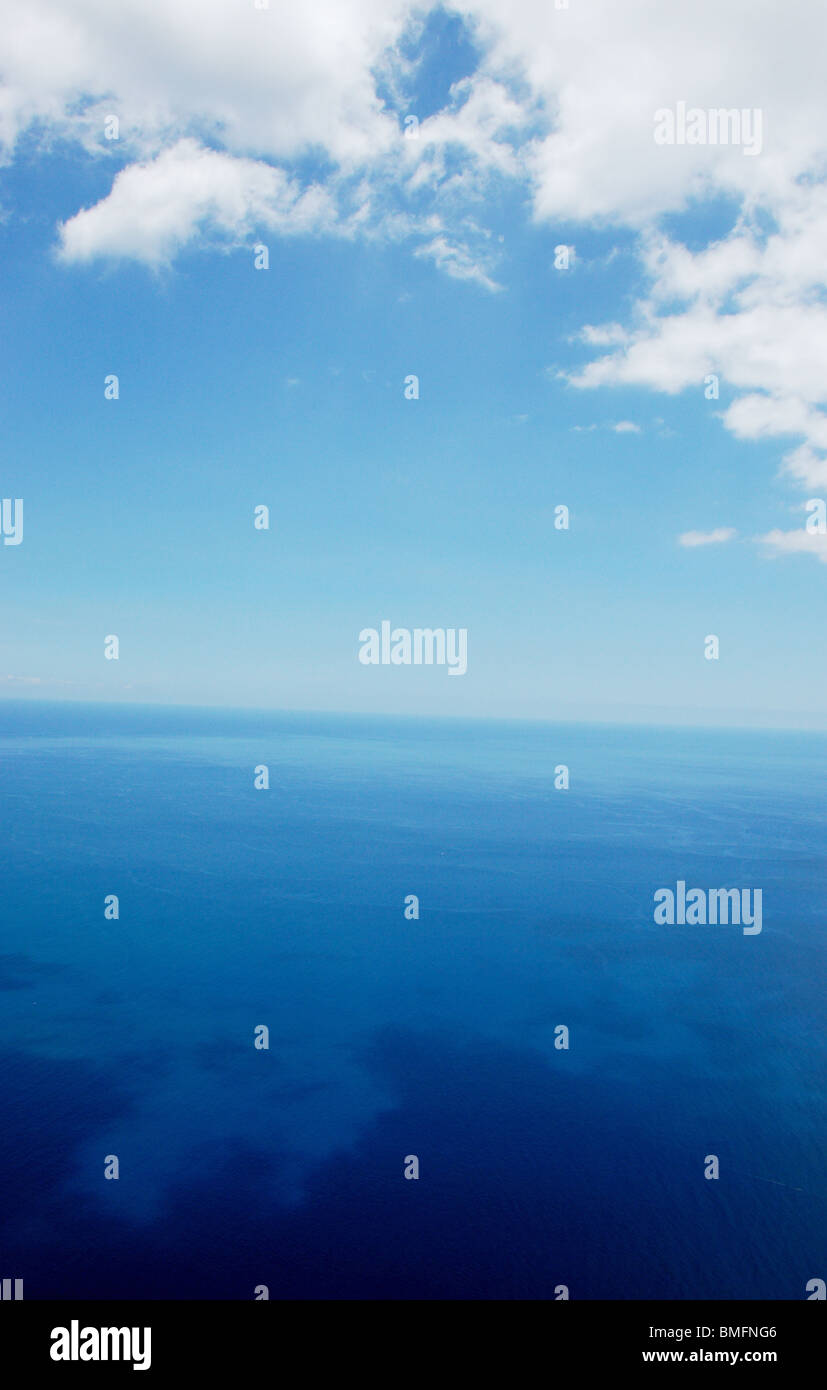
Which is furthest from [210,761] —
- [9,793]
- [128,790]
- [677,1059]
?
[677,1059]

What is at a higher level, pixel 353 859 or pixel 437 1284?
pixel 353 859

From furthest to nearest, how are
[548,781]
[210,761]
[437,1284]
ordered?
[210,761] → [548,781] → [437,1284]

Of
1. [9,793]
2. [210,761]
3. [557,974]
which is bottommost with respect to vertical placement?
[557,974]

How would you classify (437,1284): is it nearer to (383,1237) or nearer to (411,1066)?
(383,1237)
